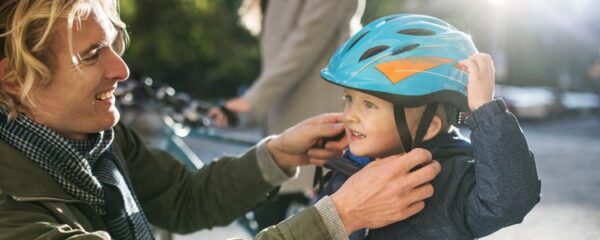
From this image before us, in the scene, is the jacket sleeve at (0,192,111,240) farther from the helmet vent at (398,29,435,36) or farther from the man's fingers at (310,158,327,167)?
the helmet vent at (398,29,435,36)

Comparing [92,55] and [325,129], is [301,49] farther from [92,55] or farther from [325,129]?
[92,55]

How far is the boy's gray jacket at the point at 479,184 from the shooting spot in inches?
69.8

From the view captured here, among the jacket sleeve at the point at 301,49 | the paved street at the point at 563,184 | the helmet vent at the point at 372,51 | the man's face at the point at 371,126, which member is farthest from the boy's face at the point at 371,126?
the jacket sleeve at the point at 301,49

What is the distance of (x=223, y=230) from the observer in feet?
19.6

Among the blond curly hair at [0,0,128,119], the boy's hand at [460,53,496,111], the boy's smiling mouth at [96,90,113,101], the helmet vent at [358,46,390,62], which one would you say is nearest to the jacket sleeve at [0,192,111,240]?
the blond curly hair at [0,0,128,119]

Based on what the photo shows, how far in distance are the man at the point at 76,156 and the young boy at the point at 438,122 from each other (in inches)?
4.3

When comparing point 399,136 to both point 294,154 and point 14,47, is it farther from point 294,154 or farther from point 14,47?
point 14,47

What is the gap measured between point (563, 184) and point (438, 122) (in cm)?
554

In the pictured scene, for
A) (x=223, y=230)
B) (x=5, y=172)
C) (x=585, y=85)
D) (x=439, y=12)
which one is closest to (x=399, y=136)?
(x=5, y=172)

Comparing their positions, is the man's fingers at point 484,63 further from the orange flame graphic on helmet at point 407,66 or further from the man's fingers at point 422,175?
the man's fingers at point 422,175

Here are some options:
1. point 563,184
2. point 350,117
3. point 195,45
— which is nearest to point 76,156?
point 350,117

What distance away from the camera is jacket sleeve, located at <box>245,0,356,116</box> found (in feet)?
11.6

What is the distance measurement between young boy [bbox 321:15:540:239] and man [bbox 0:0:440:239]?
0.11m

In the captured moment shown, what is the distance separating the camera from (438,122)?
212cm
